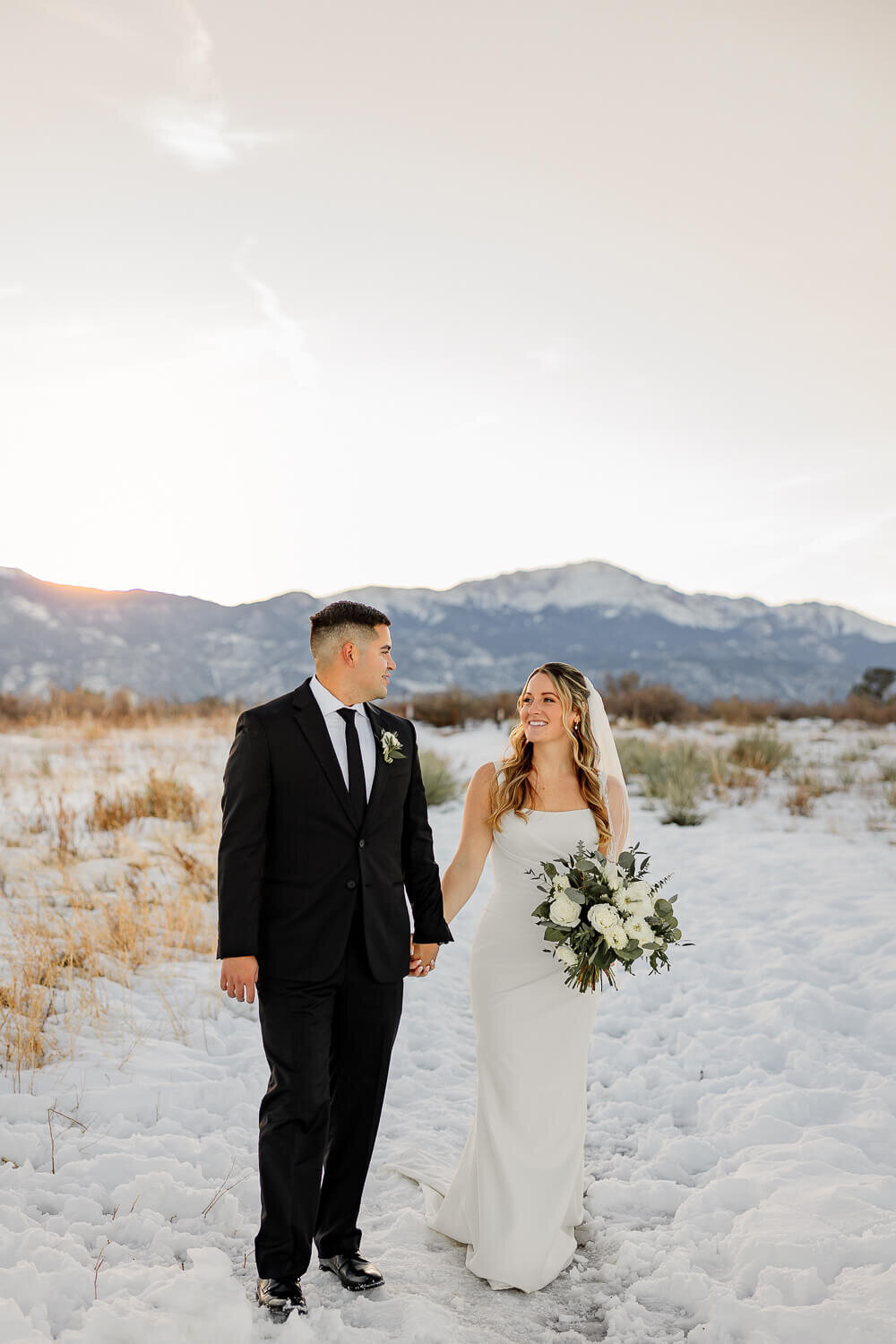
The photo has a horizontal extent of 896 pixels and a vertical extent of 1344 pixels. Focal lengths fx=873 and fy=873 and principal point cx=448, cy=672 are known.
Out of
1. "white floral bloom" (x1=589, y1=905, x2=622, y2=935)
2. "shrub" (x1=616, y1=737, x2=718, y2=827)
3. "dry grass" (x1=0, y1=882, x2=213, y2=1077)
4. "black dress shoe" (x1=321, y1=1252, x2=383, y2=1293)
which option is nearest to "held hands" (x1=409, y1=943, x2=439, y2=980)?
"white floral bloom" (x1=589, y1=905, x2=622, y2=935)

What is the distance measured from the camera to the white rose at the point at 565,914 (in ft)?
10.6

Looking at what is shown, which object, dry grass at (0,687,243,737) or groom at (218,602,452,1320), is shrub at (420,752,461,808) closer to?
dry grass at (0,687,243,737)

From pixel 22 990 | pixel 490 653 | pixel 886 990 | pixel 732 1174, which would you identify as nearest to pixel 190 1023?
pixel 22 990

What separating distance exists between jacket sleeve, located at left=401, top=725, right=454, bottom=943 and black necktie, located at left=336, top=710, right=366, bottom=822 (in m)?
0.29

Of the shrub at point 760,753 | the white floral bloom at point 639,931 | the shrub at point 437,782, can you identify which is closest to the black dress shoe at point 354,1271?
the white floral bloom at point 639,931

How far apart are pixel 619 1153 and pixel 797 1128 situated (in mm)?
906

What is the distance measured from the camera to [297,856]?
9.53 feet

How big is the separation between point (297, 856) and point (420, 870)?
58cm

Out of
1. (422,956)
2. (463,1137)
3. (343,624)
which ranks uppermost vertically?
(343,624)

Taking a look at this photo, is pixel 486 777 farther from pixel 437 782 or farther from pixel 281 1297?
pixel 437 782

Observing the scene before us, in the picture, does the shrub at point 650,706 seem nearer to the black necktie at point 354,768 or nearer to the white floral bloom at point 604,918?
the white floral bloom at point 604,918

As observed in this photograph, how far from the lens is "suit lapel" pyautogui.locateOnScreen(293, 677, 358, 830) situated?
2.95 metres

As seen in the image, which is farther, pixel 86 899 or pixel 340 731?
pixel 86 899

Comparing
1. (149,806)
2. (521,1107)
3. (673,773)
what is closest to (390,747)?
(521,1107)
